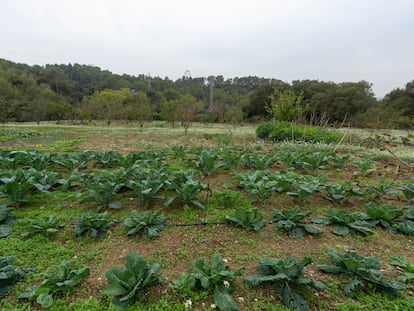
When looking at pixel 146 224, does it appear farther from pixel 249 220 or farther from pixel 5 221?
pixel 5 221

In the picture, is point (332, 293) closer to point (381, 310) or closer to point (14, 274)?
point (381, 310)

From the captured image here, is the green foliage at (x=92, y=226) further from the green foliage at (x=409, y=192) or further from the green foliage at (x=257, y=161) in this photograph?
the green foliage at (x=409, y=192)

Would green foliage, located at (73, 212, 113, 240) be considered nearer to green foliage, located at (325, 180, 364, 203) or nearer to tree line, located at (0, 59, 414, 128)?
green foliage, located at (325, 180, 364, 203)

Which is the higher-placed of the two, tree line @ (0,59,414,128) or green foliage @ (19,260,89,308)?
tree line @ (0,59,414,128)

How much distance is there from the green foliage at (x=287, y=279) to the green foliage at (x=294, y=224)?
2.84 feet

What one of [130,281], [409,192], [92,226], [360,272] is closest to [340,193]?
[409,192]

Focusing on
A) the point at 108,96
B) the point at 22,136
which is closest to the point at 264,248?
the point at 22,136

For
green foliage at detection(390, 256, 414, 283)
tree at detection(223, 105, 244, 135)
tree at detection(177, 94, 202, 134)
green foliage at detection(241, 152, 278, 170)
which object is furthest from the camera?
tree at detection(177, 94, 202, 134)

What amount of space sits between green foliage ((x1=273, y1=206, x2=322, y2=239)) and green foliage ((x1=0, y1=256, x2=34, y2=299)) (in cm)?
278

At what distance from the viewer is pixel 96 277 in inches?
78.9

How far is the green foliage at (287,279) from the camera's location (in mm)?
1723

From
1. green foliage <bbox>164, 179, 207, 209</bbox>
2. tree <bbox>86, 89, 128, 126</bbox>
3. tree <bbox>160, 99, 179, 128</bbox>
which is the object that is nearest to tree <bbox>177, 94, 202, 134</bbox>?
tree <bbox>160, 99, 179, 128</bbox>

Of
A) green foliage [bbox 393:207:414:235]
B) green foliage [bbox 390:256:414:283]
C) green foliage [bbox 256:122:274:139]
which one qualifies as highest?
green foliage [bbox 256:122:274:139]

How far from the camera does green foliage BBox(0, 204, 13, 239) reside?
8.64 feet
